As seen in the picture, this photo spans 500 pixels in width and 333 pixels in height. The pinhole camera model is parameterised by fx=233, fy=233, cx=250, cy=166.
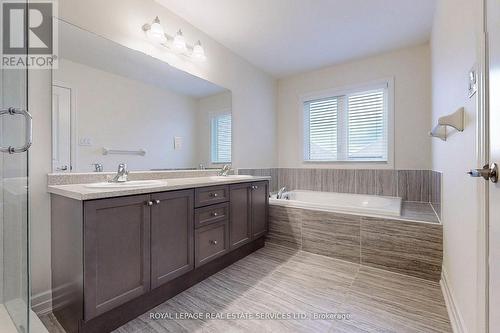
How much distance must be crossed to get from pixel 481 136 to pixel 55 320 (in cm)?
238

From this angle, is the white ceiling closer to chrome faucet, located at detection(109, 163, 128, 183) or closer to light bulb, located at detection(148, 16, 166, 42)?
light bulb, located at detection(148, 16, 166, 42)

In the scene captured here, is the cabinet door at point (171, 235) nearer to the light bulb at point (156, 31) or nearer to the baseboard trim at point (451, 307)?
the light bulb at point (156, 31)

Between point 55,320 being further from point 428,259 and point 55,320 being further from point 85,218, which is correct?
point 428,259

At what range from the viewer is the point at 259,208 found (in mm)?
2516

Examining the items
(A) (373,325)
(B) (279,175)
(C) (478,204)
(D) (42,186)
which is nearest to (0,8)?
(D) (42,186)

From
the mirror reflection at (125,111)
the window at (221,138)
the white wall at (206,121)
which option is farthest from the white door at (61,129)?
the window at (221,138)

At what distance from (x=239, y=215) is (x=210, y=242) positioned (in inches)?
16.8

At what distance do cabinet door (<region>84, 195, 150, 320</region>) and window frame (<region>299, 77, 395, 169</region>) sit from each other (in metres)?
2.67

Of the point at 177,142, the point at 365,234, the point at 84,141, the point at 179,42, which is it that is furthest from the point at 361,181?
the point at 84,141

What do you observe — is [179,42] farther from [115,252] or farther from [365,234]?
[365,234]

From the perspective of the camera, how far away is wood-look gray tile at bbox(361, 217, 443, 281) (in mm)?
1872

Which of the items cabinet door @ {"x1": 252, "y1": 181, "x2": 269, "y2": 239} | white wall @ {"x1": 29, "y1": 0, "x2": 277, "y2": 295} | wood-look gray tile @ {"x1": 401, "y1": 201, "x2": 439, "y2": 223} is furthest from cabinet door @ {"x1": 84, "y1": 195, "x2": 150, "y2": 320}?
wood-look gray tile @ {"x1": 401, "y1": 201, "x2": 439, "y2": 223}

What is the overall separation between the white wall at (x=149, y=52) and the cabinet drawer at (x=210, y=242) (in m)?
0.94

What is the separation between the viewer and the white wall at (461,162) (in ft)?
3.39
